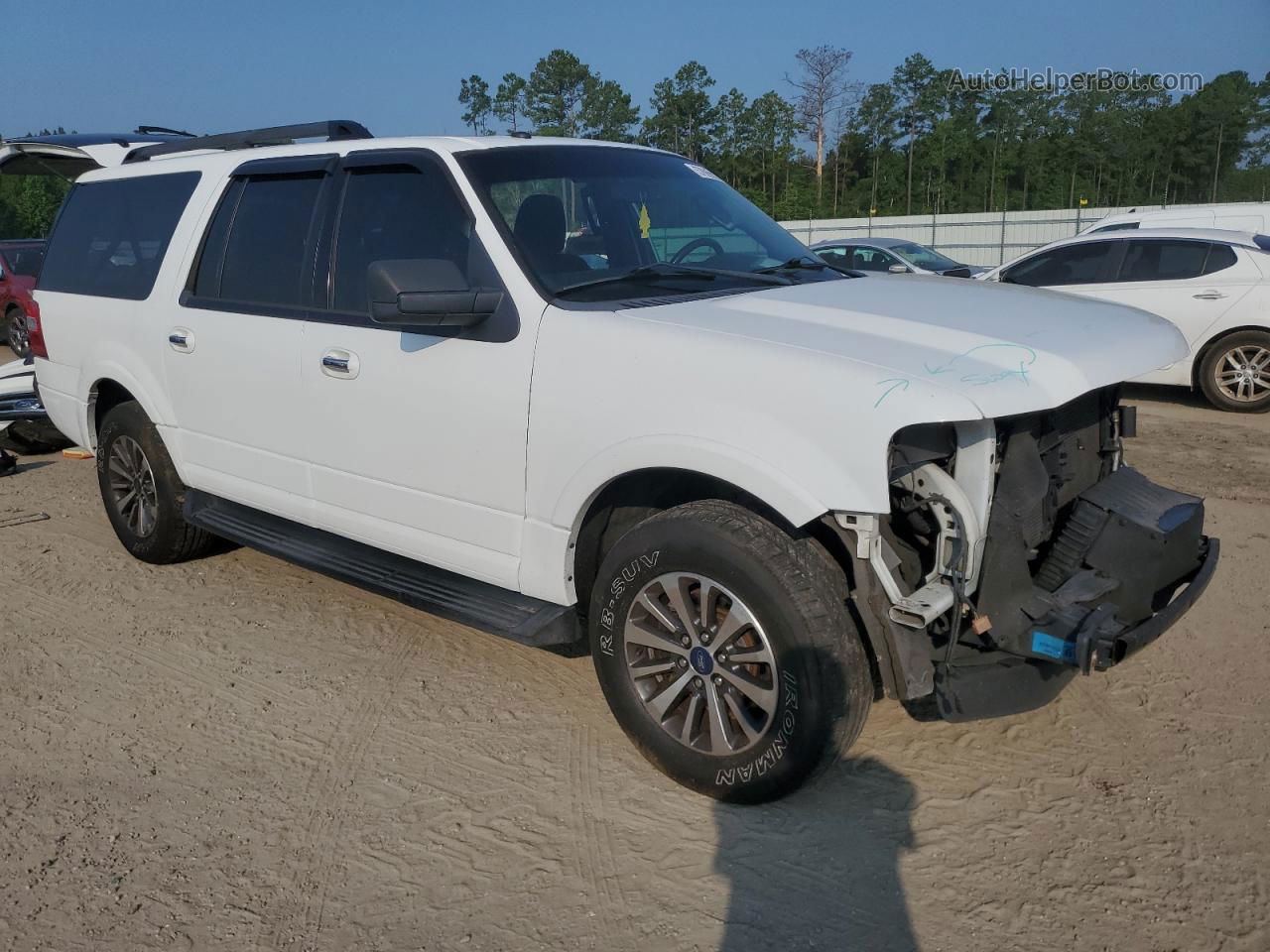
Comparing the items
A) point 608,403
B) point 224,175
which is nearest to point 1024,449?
point 608,403

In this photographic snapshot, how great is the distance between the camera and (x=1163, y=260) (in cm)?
1054

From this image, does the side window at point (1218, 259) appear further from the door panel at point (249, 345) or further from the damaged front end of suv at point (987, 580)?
the door panel at point (249, 345)

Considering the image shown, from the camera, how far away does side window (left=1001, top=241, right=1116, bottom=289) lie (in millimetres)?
10973

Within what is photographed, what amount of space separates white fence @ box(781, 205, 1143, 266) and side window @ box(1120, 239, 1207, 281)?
1896cm

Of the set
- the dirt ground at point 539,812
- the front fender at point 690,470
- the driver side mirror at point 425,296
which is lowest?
the dirt ground at point 539,812

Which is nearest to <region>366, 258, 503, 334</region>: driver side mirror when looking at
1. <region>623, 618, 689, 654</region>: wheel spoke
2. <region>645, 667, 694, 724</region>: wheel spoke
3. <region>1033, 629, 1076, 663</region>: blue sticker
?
<region>623, 618, 689, 654</region>: wheel spoke

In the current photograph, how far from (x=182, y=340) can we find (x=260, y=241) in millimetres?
670

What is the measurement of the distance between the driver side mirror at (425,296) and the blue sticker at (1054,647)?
206cm

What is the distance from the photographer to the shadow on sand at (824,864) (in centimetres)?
285

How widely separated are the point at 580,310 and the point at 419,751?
5.54 ft

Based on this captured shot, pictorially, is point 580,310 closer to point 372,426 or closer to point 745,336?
point 745,336

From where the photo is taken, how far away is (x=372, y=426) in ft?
13.7

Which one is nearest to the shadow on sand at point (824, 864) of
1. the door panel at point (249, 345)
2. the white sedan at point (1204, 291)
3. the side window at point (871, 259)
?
the door panel at point (249, 345)

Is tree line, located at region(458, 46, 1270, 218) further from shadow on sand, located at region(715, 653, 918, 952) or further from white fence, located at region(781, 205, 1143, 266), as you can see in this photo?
shadow on sand, located at region(715, 653, 918, 952)
